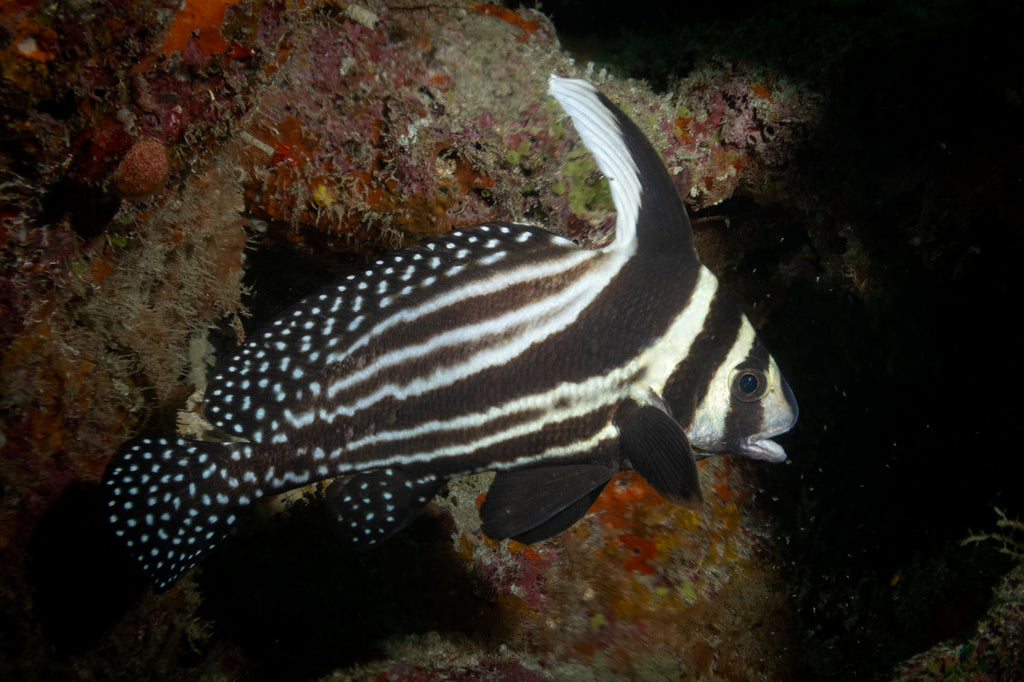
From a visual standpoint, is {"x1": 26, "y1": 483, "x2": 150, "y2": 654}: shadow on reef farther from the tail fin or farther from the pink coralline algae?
the pink coralline algae

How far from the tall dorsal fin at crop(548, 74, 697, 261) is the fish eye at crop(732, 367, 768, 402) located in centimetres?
58

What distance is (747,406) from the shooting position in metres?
2.24

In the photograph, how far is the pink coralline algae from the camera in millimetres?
2205

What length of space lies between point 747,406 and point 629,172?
45.4 inches

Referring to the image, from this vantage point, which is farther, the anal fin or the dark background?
the dark background

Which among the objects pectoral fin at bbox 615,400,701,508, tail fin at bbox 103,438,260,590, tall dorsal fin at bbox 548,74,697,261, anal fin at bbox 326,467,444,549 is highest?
tall dorsal fin at bbox 548,74,697,261

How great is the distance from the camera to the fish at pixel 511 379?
209cm

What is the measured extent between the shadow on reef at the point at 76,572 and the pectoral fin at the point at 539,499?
2148 millimetres

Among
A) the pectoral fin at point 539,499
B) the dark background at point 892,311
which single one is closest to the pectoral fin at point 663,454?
the pectoral fin at point 539,499

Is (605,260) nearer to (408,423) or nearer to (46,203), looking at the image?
(408,423)

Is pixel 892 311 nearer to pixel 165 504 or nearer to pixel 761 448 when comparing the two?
pixel 761 448

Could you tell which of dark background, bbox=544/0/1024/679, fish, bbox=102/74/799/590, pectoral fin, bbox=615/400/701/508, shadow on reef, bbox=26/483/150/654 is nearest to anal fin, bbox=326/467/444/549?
fish, bbox=102/74/799/590

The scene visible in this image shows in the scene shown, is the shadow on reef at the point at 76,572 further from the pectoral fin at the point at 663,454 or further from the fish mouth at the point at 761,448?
the fish mouth at the point at 761,448

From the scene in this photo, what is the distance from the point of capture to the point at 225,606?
3.95 meters
